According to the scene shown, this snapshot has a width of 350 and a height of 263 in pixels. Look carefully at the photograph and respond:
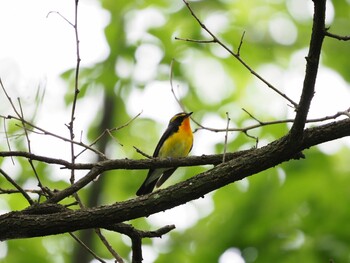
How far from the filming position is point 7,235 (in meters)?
3.95

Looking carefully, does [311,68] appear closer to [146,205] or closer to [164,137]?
[146,205]

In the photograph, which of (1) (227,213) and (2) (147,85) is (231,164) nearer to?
(1) (227,213)

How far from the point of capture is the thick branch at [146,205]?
3.90 metres

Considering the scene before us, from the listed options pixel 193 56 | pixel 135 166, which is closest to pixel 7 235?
pixel 135 166

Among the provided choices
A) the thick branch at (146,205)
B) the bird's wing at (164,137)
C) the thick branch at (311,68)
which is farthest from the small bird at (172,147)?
the thick branch at (311,68)

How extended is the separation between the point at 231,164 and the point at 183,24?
20.8 feet

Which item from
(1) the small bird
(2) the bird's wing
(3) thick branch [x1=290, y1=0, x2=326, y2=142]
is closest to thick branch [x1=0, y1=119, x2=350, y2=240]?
(3) thick branch [x1=290, y1=0, x2=326, y2=142]

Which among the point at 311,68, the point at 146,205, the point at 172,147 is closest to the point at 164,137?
the point at 172,147

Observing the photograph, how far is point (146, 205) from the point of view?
396 cm

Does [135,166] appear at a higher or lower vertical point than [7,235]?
higher

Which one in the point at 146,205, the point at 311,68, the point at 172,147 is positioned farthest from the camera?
the point at 172,147

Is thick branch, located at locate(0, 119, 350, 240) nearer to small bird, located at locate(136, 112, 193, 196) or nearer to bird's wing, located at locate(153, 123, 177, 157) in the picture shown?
small bird, located at locate(136, 112, 193, 196)

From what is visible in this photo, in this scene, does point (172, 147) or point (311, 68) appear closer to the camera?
point (311, 68)

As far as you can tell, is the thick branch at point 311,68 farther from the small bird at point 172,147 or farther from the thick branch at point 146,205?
the small bird at point 172,147
